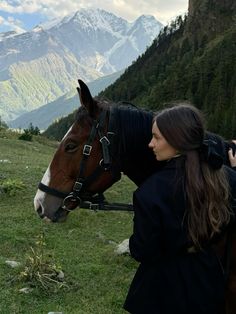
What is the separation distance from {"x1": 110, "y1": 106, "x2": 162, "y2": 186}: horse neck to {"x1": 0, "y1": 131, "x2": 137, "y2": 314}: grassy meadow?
3.45m

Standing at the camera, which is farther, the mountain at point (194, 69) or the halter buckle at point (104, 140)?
the mountain at point (194, 69)

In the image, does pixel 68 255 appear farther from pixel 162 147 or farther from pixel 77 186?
pixel 162 147

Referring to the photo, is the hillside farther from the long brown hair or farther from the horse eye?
the long brown hair

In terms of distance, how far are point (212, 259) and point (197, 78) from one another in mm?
109675

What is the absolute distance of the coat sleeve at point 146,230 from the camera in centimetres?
338

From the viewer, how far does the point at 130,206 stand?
4473mm

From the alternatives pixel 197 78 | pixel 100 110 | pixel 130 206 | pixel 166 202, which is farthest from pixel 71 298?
pixel 197 78

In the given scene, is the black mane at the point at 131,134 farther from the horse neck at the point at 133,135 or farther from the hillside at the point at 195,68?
the hillside at the point at 195,68

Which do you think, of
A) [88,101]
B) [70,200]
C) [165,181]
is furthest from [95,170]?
[165,181]

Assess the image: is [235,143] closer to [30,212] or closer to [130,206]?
[130,206]

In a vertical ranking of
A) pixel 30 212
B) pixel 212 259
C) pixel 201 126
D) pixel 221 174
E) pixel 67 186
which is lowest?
pixel 30 212

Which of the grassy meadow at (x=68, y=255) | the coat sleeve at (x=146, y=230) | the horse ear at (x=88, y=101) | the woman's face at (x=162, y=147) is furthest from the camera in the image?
the grassy meadow at (x=68, y=255)

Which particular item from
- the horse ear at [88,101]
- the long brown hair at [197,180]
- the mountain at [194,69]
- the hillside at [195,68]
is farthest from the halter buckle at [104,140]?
the hillside at [195,68]

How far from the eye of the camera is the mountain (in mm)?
99500
